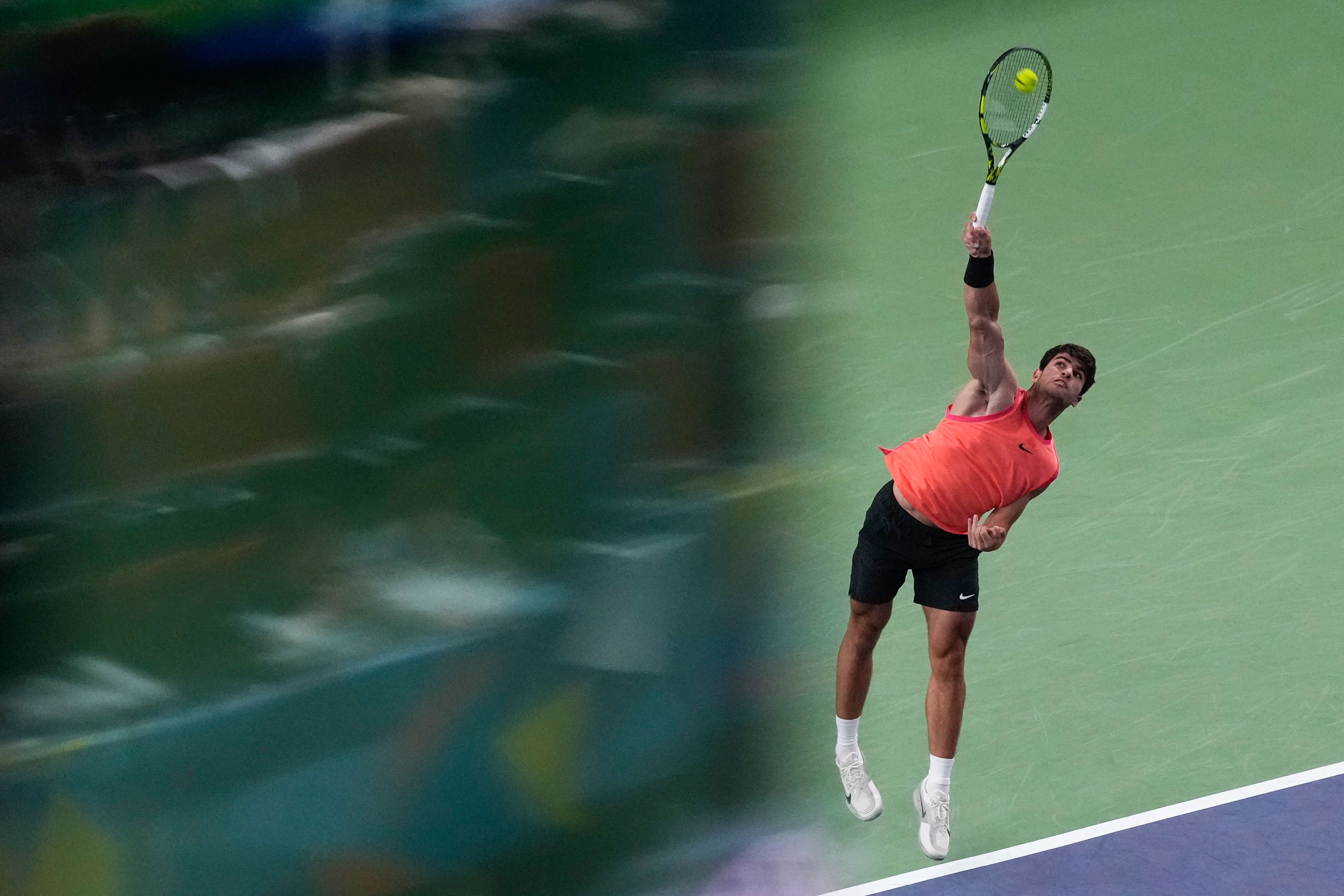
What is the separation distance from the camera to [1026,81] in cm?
423

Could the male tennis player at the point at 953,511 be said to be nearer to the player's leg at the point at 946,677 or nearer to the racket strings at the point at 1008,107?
the player's leg at the point at 946,677

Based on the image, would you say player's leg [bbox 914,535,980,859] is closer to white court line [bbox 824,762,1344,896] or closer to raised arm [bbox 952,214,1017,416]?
white court line [bbox 824,762,1344,896]

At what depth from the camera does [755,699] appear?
5211mm

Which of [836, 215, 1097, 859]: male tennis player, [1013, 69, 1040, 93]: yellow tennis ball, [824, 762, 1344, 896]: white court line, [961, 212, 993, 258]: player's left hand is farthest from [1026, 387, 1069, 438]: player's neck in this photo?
[824, 762, 1344, 896]: white court line

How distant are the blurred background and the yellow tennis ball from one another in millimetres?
937

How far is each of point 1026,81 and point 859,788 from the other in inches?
87.8

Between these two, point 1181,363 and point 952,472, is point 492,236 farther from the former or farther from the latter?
point 1181,363

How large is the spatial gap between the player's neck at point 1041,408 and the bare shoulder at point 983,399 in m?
0.05

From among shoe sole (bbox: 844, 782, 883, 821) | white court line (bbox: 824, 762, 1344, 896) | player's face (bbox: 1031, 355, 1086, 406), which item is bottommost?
white court line (bbox: 824, 762, 1344, 896)

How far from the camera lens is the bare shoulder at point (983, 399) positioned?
452cm

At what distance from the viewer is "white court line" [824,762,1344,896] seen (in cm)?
503

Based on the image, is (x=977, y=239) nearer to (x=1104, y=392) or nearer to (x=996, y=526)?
(x=996, y=526)

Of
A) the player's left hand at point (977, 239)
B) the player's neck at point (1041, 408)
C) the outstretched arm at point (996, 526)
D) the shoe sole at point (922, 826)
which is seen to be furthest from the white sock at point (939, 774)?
the player's left hand at point (977, 239)

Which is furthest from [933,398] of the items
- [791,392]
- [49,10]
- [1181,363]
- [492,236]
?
[49,10]
